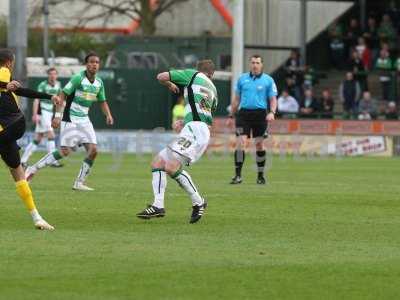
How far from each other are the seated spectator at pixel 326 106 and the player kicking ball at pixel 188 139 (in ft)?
77.5

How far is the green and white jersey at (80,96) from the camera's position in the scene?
20953mm

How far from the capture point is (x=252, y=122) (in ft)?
76.0

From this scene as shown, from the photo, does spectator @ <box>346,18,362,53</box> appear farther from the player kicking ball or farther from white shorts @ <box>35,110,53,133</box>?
the player kicking ball

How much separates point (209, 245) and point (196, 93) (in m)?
2.99

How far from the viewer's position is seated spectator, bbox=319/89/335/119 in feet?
128

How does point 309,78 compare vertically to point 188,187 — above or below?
above

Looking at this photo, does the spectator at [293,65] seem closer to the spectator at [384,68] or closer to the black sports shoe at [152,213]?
the spectator at [384,68]

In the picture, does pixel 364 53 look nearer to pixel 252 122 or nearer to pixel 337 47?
pixel 337 47

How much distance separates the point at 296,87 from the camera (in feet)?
136

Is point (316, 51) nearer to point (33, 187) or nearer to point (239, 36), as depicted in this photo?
point (239, 36)

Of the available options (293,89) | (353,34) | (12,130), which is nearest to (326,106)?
(293,89)

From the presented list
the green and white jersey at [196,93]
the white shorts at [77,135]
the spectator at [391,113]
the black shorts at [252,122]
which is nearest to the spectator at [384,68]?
the spectator at [391,113]

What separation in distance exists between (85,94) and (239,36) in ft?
71.4

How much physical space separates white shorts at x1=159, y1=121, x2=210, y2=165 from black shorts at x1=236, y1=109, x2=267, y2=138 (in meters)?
7.57
